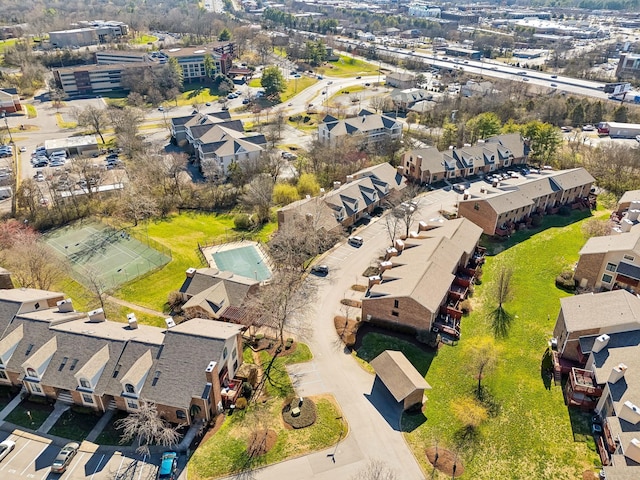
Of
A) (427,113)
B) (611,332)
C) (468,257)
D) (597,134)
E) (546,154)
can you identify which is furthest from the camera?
(427,113)

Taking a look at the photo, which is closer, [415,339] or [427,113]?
[415,339]

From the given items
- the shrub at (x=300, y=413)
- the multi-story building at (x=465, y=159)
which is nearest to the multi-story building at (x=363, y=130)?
the multi-story building at (x=465, y=159)

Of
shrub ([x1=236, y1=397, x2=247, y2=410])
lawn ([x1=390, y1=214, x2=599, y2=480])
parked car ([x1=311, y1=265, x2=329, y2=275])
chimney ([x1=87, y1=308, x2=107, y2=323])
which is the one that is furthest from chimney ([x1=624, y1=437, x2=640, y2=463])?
chimney ([x1=87, y1=308, x2=107, y2=323])

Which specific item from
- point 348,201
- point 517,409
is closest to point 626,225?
point 517,409

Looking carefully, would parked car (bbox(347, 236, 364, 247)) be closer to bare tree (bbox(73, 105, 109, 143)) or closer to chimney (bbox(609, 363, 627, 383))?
chimney (bbox(609, 363, 627, 383))

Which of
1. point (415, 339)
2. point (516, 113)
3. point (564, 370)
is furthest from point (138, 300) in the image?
point (516, 113)

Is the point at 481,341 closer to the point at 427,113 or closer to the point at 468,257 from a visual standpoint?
the point at 468,257
